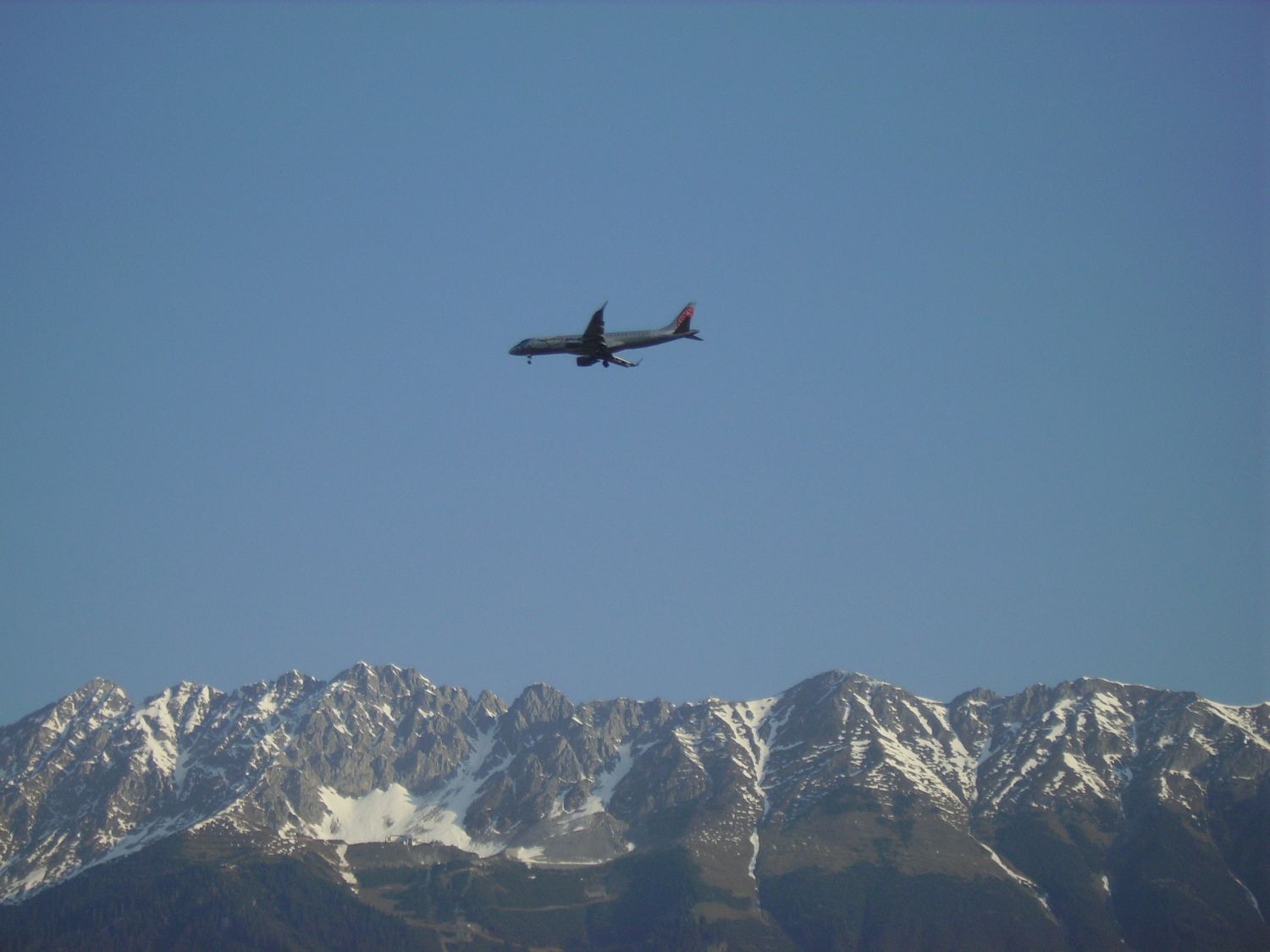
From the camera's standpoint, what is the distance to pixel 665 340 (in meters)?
197

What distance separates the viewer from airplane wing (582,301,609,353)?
604 feet

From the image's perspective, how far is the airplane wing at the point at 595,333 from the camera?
7249 inches

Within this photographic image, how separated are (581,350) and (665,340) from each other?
1394 centimetres

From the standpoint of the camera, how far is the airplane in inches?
7333

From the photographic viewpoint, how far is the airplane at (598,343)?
186250mm

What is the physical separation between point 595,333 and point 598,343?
1685mm

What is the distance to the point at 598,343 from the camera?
187 m

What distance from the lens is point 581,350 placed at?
188875mm

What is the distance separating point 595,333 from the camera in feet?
609
